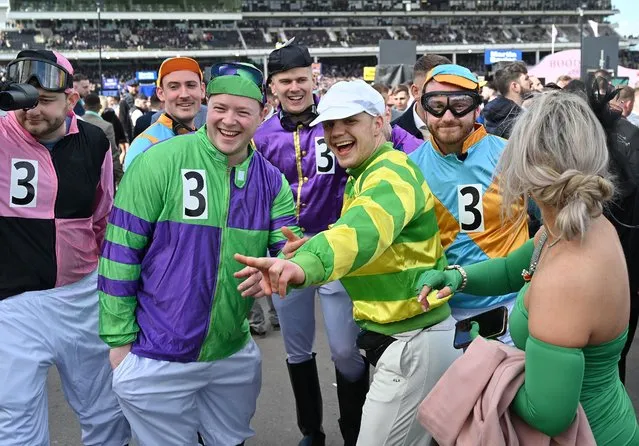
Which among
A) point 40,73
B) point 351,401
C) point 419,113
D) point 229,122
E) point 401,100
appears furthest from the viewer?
point 401,100

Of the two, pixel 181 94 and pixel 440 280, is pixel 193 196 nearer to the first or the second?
pixel 440 280

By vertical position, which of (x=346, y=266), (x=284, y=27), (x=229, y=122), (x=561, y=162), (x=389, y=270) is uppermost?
(x=284, y=27)

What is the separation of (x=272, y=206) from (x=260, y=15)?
A: 238 ft

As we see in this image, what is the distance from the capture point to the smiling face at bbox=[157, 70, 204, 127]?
4367 millimetres

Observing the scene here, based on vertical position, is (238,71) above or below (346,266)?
above

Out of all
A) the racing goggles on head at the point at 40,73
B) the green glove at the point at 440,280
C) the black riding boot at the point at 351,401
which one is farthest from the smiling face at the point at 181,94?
the green glove at the point at 440,280

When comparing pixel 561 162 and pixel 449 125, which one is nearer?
pixel 561 162

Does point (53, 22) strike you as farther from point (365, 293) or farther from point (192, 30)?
point (365, 293)

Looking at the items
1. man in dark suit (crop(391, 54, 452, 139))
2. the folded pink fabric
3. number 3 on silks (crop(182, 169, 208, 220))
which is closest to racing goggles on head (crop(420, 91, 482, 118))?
number 3 on silks (crop(182, 169, 208, 220))

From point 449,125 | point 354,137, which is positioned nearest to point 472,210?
point 449,125

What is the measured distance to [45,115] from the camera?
3203 millimetres

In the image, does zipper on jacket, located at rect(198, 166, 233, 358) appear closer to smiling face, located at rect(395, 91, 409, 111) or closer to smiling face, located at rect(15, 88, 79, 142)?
smiling face, located at rect(15, 88, 79, 142)

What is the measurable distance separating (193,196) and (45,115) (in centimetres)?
89

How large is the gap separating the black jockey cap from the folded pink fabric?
7.80ft
